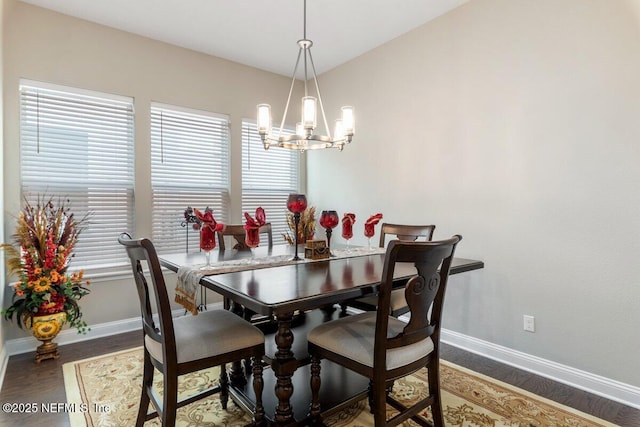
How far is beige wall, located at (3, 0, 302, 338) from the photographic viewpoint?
2.85 meters

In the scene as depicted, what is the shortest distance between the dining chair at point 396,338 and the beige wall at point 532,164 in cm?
130

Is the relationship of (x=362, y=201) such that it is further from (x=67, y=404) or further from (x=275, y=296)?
(x=67, y=404)

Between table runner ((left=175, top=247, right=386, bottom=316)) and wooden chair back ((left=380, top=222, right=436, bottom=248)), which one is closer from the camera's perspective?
table runner ((left=175, top=247, right=386, bottom=316))

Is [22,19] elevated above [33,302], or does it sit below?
above

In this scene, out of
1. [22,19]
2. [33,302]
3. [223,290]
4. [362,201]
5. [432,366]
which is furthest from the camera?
[362,201]

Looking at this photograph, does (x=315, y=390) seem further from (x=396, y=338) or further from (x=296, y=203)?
(x=296, y=203)

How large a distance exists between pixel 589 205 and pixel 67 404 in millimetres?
3530

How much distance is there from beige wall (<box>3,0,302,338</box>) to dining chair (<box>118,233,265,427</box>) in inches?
76.1

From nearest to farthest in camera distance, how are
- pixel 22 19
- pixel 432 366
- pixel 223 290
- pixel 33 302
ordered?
pixel 223 290, pixel 432 366, pixel 33 302, pixel 22 19

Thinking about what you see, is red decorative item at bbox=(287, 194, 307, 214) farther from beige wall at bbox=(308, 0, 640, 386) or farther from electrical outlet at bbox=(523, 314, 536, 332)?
electrical outlet at bbox=(523, 314, 536, 332)

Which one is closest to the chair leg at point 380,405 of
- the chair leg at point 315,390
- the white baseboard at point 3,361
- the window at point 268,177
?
the chair leg at point 315,390

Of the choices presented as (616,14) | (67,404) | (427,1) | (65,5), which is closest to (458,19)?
(427,1)

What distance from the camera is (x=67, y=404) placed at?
84.0 inches

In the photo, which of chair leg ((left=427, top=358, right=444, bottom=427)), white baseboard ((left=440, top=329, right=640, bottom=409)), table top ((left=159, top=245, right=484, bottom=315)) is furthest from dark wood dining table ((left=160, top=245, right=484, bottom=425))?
white baseboard ((left=440, top=329, right=640, bottom=409))
